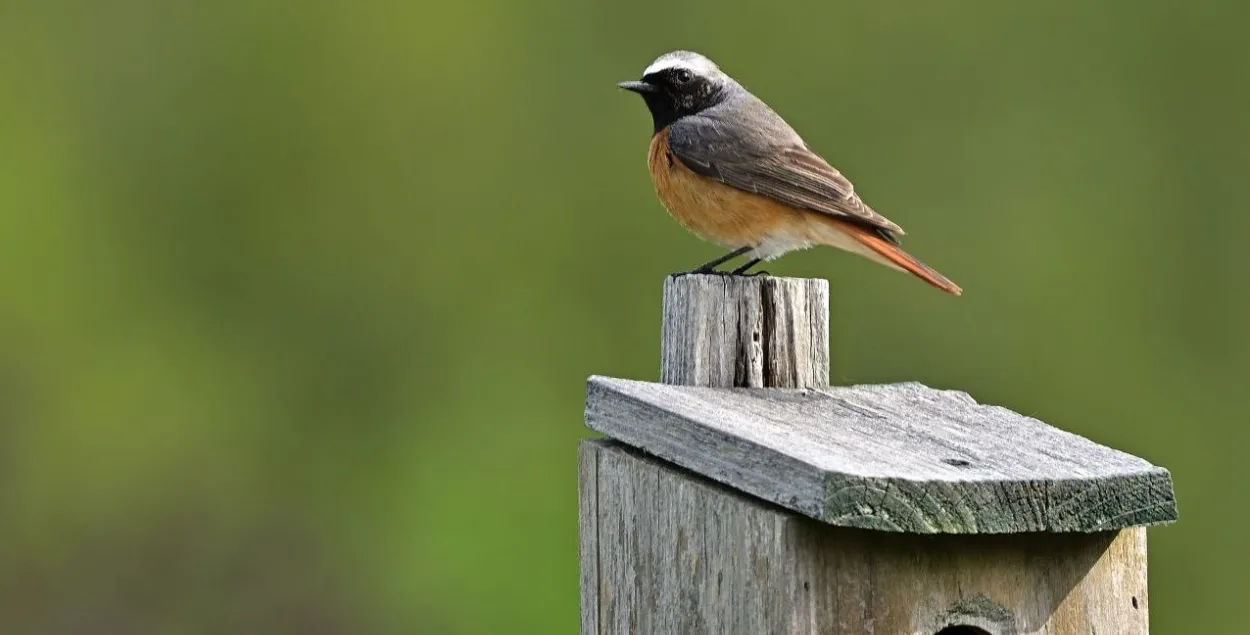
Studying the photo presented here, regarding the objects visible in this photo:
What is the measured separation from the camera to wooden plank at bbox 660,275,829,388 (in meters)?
3.72

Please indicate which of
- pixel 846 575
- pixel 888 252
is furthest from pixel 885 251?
pixel 846 575

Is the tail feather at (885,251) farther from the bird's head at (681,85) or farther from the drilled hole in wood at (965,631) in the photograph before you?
the drilled hole in wood at (965,631)

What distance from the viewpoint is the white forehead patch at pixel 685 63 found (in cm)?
531

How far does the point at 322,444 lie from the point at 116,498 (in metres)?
0.99

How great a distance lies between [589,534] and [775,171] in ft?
5.38

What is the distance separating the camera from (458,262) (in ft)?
28.5

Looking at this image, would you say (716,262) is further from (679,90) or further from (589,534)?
(589,534)

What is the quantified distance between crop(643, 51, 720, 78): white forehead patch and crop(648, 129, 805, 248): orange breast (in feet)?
1.07

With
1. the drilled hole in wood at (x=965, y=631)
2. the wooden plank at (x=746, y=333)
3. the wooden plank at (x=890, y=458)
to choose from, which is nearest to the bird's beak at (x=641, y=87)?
the wooden plank at (x=746, y=333)

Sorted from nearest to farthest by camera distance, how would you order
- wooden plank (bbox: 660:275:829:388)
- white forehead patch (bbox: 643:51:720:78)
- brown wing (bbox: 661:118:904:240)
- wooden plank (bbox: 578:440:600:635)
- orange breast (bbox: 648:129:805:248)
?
1. wooden plank (bbox: 578:440:600:635)
2. wooden plank (bbox: 660:275:829:388)
3. brown wing (bbox: 661:118:904:240)
4. orange breast (bbox: 648:129:805:248)
5. white forehead patch (bbox: 643:51:720:78)

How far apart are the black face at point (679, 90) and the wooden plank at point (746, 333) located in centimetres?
166

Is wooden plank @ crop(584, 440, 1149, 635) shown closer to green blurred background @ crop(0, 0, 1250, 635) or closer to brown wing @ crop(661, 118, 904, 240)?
brown wing @ crop(661, 118, 904, 240)

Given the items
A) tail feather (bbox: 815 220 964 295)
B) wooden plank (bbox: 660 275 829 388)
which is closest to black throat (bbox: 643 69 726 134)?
tail feather (bbox: 815 220 964 295)

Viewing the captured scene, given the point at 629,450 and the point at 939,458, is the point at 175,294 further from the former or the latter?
the point at 939,458
